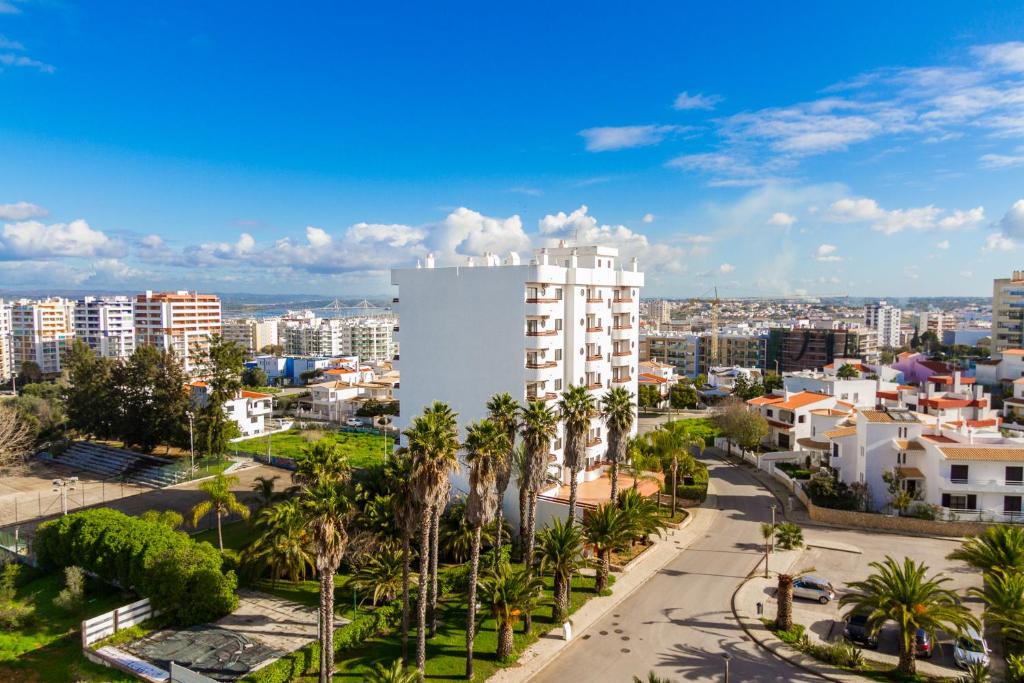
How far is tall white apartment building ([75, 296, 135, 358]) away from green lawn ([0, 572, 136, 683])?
480 feet

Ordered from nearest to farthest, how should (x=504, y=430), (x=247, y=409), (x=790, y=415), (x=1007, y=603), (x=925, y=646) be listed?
(x=1007, y=603), (x=925, y=646), (x=504, y=430), (x=790, y=415), (x=247, y=409)

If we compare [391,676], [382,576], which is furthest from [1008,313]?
[391,676]

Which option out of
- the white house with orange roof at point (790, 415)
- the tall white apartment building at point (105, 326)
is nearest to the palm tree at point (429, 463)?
the white house with orange roof at point (790, 415)

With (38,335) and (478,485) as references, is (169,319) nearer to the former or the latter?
(38,335)

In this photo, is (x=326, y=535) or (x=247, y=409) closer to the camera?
(x=326, y=535)

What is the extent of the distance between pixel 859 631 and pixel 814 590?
15.5 feet

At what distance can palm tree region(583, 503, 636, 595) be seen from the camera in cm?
3397

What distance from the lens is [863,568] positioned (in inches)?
1503

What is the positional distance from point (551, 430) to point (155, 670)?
20.2 metres

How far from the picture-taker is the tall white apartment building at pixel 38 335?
155 m

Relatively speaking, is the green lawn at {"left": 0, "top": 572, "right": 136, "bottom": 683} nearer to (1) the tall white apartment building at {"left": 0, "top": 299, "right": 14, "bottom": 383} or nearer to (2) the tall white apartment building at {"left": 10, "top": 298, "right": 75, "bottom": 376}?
(2) the tall white apartment building at {"left": 10, "top": 298, "right": 75, "bottom": 376}

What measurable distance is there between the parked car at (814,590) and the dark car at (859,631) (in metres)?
4.08

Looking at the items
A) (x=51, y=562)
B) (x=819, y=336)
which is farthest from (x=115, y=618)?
(x=819, y=336)

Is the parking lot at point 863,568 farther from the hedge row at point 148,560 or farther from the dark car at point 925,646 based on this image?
the hedge row at point 148,560
